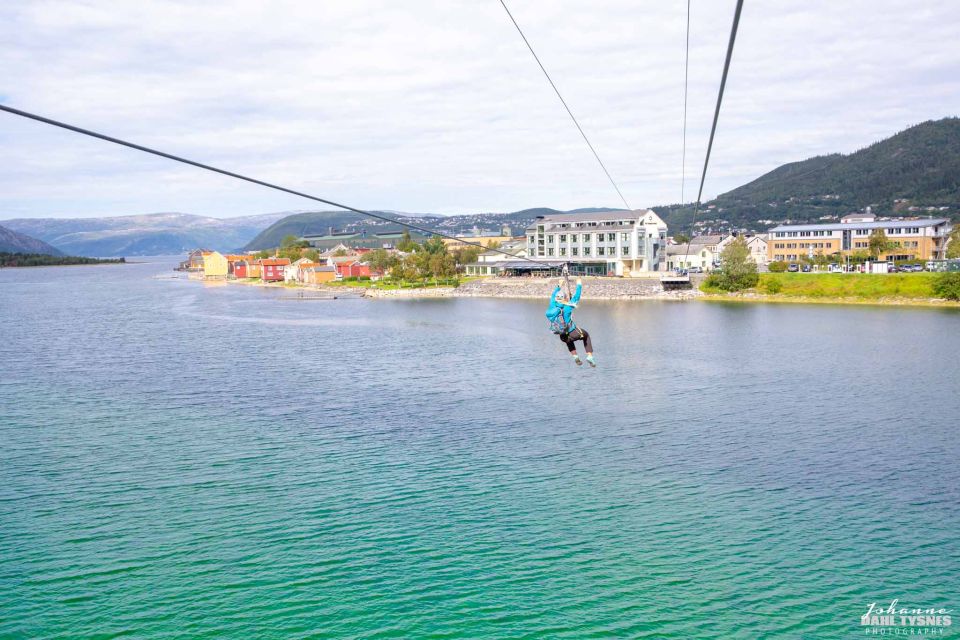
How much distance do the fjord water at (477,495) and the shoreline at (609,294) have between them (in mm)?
23803

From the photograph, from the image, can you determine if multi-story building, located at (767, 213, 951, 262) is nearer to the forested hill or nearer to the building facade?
the forested hill

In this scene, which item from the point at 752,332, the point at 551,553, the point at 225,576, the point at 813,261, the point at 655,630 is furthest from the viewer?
the point at 813,261

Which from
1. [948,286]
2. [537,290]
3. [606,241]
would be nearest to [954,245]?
[948,286]

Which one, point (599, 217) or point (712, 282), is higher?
point (599, 217)

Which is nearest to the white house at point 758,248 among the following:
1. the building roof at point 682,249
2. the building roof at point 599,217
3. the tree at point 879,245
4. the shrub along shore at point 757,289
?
the building roof at point 682,249

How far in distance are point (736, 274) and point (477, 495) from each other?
56.2 metres

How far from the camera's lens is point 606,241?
3241 inches

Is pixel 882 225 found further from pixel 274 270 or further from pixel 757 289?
pixel 274 270

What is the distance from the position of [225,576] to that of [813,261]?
79.4m

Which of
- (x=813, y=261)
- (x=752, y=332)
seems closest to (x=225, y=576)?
(x=752, y=332)

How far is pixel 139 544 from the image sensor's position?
17.4 m

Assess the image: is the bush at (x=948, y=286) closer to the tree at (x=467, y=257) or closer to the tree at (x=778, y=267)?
the tree at (x=778, y=267)

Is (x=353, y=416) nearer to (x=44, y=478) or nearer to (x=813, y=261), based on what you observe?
(x=44, y=478)

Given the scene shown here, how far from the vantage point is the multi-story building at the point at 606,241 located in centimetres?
8144
